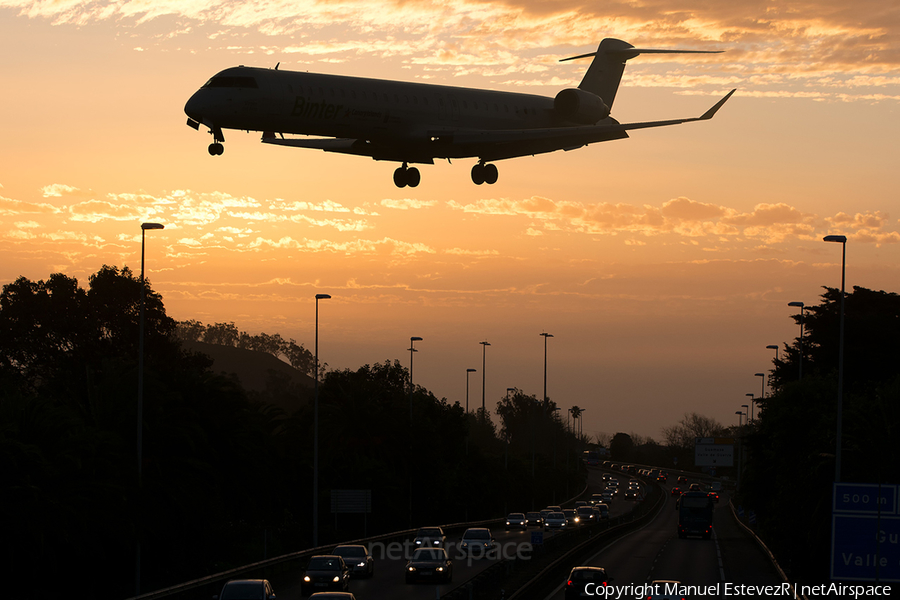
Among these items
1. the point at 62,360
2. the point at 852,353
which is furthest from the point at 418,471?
the point at 852,353

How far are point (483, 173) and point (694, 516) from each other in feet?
139

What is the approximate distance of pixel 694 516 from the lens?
273ft

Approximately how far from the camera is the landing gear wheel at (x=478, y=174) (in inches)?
2014

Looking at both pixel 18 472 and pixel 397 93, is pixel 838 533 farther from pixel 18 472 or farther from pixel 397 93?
pixel 18 472

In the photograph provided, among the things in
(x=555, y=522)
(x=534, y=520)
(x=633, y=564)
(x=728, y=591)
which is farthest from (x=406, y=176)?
(x=534, y=520)

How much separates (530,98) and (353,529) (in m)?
41.5

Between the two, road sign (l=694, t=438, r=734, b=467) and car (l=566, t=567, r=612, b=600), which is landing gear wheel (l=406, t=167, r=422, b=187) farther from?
road sign (l=694, t=438, r=734, b=467)

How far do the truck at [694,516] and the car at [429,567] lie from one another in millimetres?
40467

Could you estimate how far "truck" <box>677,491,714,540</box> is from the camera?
274ft

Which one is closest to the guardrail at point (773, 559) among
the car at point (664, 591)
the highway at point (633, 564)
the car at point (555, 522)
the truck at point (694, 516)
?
the highway at point (633, 564)

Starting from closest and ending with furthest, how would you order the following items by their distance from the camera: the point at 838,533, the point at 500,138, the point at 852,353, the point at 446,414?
the point at 838,533
the point at 500,138
the point at 852,353
the point at 446,414

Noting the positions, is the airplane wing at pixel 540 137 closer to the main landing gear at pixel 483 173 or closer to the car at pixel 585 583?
the main landing gear at pixel 483 173

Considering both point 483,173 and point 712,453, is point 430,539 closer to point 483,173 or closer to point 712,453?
point 483,173

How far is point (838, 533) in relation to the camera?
25.4 metres
